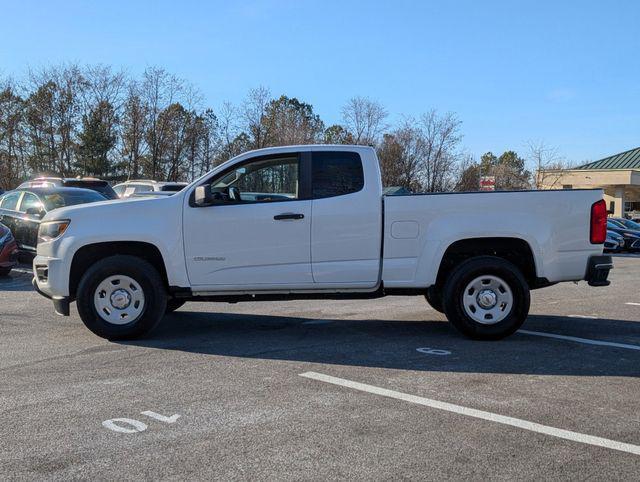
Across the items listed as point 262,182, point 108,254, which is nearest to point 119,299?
point 108,254

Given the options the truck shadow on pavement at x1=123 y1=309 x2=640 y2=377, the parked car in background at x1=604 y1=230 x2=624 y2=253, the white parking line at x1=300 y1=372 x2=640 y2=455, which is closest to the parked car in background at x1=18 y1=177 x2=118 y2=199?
the truck shadow on pavement at x1=123 y1=309 x2=640 y2=377

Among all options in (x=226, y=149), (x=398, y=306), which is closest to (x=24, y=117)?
(x=226, y=149)

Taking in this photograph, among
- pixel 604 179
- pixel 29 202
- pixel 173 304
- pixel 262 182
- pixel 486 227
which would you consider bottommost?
pixel 173 304

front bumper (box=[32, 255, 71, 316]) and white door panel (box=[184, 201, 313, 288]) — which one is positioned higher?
white door panel (box=[184, 201, 313, 288])

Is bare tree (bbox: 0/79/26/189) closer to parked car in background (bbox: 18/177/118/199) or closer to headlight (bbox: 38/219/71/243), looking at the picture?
parked car in background (bbox: 18/177/118/199)

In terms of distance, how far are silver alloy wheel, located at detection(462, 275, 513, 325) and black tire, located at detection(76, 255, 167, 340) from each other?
3322 mm

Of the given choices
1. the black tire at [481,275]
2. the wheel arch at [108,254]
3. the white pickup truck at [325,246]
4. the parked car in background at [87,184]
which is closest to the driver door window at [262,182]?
the white pickup truck at [325,246]

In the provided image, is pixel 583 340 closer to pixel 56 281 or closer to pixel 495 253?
pixel 495 253

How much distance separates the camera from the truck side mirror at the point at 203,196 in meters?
6.84

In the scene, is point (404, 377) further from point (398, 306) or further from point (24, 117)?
point (24, 117)

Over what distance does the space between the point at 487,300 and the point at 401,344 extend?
1.06 metres

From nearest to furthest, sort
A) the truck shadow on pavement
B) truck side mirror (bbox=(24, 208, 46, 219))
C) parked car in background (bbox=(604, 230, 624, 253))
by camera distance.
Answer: the truck shadow on pavement < truck side mirror (bbox=(24, 208, 46, 219)) < parked car in background (bbox=(604, 230, 624, 253))

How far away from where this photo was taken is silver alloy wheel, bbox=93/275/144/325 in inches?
274

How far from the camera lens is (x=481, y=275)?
699 cm
